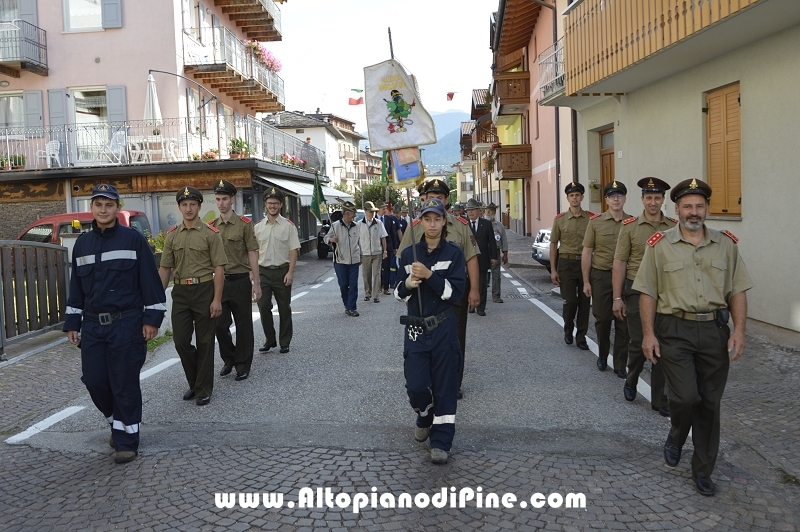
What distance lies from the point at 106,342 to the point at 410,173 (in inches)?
105

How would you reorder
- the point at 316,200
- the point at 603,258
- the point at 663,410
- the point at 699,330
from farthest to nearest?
the point at 316,200 < the point at 603,258 < the point at 663,410 < the point at 699,330

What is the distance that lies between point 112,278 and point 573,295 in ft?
18.4

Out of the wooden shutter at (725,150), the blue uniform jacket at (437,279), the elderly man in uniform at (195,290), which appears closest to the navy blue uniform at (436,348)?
the blue uniform jacket at (437,279)

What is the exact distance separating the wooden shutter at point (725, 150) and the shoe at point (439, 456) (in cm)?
750

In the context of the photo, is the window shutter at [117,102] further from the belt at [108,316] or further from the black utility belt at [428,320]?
the black utility belt at [428,320]

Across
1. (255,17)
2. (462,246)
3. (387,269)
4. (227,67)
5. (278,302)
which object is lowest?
(387,269)

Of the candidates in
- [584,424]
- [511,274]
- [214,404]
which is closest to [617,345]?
[584,424]

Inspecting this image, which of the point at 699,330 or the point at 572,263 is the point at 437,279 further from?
the point at 572,263

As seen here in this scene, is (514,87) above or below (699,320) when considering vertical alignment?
above

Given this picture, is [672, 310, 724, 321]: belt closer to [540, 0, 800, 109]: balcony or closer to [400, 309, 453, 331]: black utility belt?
[400, 309, 453, 331]: black utility belt

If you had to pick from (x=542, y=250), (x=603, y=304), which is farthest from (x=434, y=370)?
(x=542, y=250)

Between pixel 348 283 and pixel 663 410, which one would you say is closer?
pixel 663 410

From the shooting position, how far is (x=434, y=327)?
512cm

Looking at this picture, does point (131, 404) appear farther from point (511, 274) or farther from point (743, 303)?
point (511, 274)
